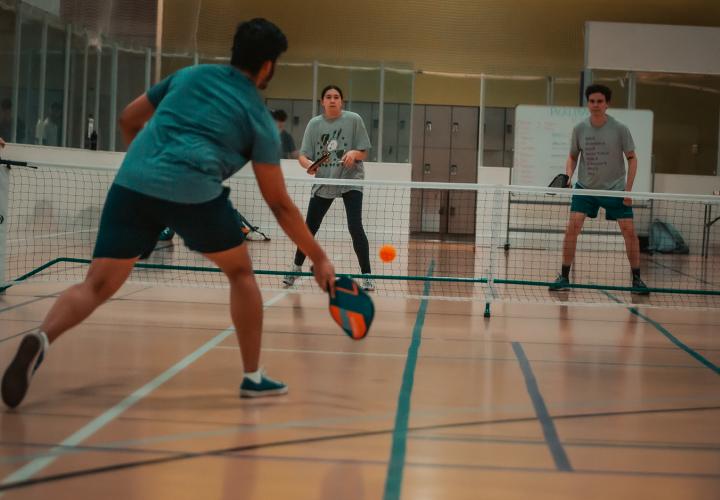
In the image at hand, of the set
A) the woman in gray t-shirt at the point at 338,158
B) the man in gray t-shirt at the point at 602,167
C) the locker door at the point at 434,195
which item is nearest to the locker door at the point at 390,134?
the locker door at the point at 434,195

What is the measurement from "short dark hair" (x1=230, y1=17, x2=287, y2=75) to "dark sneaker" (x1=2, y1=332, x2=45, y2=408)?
136cm

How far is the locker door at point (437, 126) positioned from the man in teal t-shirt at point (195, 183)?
18.6 m

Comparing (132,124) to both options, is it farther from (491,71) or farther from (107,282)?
(491,71)

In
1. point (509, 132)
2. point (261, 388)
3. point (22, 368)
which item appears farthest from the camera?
point (509, 132)

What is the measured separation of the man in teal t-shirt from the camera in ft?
12.4

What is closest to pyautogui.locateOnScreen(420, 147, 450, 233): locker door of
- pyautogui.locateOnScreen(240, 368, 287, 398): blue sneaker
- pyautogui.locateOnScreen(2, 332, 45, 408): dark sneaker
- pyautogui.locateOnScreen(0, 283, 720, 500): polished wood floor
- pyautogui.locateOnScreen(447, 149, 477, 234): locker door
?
pyautogui.locateOnScreen(447, 149, 477, 234): locker door

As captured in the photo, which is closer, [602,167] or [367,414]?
[367,414]

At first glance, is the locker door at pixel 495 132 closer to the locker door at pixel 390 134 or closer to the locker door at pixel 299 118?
the locker door at pixel 390 134

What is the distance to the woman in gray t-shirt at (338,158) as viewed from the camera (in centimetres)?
818

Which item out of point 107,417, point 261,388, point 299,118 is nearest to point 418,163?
point 299,118

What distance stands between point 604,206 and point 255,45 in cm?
541

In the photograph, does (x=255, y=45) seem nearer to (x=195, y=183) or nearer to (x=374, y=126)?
(x=195, y=183)

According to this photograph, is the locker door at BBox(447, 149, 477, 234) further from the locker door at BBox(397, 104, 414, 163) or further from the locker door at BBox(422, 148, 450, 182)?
the locker door at BBox(397, 104, 414, 163)

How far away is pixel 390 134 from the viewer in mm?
18469
